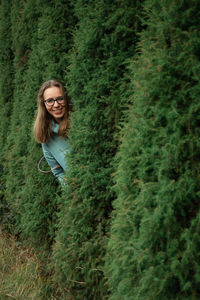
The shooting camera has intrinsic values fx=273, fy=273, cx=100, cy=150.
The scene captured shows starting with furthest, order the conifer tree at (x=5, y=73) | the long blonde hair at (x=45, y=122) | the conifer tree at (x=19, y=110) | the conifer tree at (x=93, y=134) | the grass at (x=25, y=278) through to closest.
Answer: the conifer tree at (x=5, y=73) → the conifer tree at (x=19, y=110) → the long blonde hair at (x=45, y=122) → the grass at (x=25, y=278) → the conifer tree at (x=93, y=134)

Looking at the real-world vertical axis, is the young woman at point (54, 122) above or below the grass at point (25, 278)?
above

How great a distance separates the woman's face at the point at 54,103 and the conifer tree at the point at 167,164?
1.43 meters

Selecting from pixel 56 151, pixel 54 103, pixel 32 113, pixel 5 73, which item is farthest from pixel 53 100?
pixel 5 73

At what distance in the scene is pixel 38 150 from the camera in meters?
3.82

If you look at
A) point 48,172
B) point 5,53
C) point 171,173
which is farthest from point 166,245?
point 5,53

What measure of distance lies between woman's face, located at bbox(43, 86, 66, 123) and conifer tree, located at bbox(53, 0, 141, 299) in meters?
0.36

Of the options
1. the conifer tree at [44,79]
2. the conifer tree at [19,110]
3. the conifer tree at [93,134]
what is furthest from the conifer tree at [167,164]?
the conifer tree at [19,110]

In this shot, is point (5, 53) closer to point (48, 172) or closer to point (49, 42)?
point (49, 42)

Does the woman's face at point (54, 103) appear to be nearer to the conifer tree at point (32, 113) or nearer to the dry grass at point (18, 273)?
the conifer tree at point (32, 113)

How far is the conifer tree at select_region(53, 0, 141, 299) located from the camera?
7.46 feet

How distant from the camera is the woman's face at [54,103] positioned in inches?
118

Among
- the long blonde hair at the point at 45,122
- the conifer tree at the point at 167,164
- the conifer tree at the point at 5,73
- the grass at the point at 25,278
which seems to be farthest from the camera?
the conifer tree at the point at 5,73

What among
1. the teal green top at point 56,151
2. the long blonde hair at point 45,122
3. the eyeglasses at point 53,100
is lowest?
the teal green top at point 56,151

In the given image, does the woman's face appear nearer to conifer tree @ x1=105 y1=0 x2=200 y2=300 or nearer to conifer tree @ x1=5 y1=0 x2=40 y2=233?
conifer tree @ x1=5 y1=0 x2=40 y2=233
